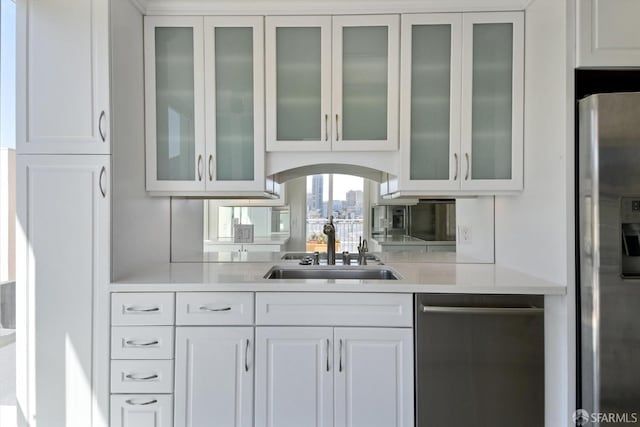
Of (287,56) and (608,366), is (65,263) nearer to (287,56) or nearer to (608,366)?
(287,56)

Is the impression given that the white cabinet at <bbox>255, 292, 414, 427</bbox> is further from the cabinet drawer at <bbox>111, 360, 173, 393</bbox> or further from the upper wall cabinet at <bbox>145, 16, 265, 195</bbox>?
the upper wall cabinet at <bbox>145, 16, 265, 195</bbox>

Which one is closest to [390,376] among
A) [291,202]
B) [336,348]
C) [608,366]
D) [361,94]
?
[336,348]

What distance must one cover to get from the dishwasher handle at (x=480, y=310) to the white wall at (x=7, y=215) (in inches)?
81.6

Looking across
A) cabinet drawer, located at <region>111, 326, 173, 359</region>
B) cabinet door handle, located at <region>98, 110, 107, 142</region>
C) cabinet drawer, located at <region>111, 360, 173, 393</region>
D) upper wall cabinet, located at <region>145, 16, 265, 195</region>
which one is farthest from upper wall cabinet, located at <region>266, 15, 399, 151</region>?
cabinet drawer, located at <region>111, 360, 173, 393</region>

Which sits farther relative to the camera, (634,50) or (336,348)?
(336,348)

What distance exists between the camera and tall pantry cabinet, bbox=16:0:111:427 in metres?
1.61

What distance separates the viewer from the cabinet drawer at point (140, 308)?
161cm

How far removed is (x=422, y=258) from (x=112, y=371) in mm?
1784

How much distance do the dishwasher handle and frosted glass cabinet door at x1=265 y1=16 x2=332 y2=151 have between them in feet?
3.12

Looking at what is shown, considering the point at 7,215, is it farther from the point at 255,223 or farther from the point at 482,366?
the point at 482,366

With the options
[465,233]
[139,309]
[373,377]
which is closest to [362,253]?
[465,233]

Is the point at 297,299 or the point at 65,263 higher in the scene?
the point at 65,263

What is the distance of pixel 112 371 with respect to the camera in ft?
5.26

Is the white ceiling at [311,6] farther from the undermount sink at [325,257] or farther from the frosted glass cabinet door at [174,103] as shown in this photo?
the undermount sink at [325,257]
